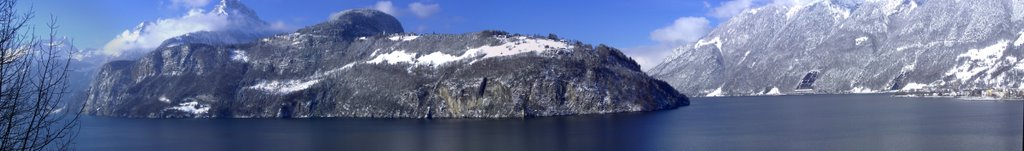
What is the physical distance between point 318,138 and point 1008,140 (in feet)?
324

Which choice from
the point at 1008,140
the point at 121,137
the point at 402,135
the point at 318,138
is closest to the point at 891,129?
the point at 1008,140

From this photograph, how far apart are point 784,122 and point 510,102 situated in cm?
7111

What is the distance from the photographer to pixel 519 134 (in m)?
129

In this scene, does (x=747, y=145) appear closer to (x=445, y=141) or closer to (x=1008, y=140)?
(x=1008, y=140)

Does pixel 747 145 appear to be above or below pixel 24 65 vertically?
below

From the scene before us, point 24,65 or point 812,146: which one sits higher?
point 24,65

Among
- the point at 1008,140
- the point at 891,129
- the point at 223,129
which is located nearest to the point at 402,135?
the point at 223,129

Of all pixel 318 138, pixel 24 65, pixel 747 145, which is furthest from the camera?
pixel 318 138

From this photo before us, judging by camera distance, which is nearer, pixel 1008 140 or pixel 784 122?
pixel 1008 140

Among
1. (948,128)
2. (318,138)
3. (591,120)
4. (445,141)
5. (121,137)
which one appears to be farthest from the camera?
(591,120)

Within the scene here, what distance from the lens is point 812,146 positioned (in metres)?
94.0

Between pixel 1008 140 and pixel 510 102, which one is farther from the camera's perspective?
pixel 510 102

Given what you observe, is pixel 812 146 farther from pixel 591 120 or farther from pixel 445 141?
pixel 591 120

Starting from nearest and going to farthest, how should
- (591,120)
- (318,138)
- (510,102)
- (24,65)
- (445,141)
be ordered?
(24,65) → (445,141) → (318,138) → (591,120) → (510,102)
